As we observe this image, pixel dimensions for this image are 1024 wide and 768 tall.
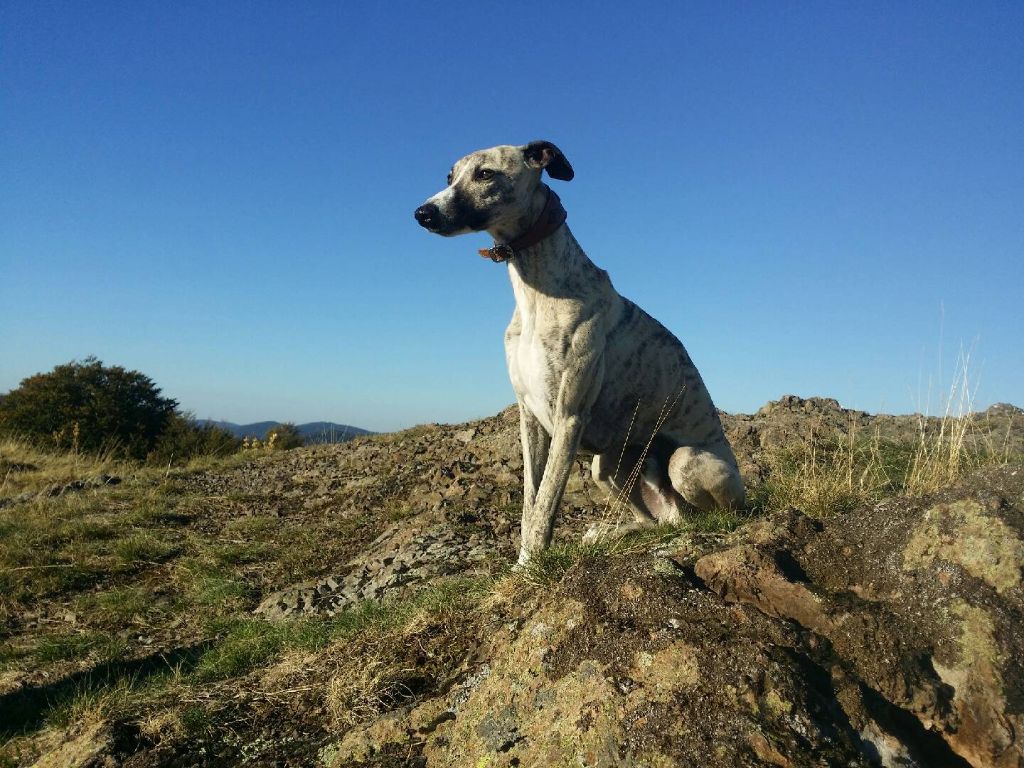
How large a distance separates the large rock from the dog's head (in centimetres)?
195

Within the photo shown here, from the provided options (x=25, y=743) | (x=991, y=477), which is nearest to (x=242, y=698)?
(x=25, y=743)

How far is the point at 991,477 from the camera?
9.12 ft

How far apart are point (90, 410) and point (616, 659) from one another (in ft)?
54.1

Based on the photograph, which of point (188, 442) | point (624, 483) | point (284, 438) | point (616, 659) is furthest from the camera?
point (284, 438)

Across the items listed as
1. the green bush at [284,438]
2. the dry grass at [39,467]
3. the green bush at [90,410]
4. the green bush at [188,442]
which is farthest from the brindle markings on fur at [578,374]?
the green bush at [90,410]

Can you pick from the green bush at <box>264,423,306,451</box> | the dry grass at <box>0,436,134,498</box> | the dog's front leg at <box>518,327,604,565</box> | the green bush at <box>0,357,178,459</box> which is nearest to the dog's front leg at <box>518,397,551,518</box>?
the dog's front leg at <box>518,327,604,565</box>

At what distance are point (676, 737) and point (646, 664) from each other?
0.30 meters

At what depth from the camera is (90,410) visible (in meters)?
15.4

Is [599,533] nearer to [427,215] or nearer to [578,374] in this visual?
[578,374]

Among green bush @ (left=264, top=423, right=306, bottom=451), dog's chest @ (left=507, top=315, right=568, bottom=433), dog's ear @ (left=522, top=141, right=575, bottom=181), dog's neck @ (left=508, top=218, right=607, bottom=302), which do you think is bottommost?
green bush @ (left=264, top=423, right=306, bottom=451)

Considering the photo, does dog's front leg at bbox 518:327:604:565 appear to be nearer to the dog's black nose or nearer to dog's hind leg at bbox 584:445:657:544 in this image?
dog's hind leg at bbox 584:445:657:544

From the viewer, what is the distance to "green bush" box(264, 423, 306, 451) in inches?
606

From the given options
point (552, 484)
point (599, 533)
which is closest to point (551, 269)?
point (552, 484)

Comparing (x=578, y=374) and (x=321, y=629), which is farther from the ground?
(x=578, y=374)
